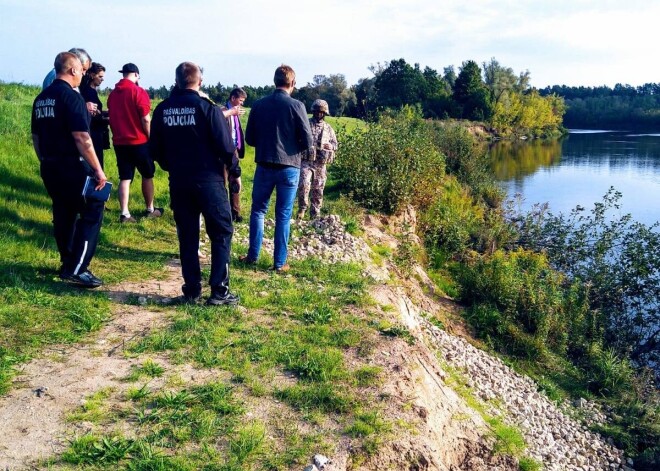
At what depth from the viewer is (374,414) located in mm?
3875

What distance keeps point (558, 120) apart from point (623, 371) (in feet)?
240

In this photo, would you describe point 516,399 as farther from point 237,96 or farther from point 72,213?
point 72,213

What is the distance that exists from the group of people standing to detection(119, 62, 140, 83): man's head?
158 centimetres

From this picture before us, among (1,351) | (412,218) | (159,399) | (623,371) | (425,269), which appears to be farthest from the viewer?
(412,218)

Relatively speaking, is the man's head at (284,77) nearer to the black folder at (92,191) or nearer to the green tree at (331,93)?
the black folder at (92,191)

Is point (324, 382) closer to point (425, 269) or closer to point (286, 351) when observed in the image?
point (286, 351)

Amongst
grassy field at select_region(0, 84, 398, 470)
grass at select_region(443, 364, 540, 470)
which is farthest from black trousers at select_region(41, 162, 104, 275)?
grass at select_region(443, 364, 540, 470)

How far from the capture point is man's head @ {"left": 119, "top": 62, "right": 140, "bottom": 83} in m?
7.13

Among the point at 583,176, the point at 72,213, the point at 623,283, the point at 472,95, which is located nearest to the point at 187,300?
the point at 72,213

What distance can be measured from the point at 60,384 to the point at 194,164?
2.22m

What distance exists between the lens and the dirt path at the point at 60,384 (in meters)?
3.18

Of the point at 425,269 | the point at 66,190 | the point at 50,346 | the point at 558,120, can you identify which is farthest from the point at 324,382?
the point at 558,120

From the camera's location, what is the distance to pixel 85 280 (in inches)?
214

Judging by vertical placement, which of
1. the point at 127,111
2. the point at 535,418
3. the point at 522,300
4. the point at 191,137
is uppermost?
the point at 127,111
